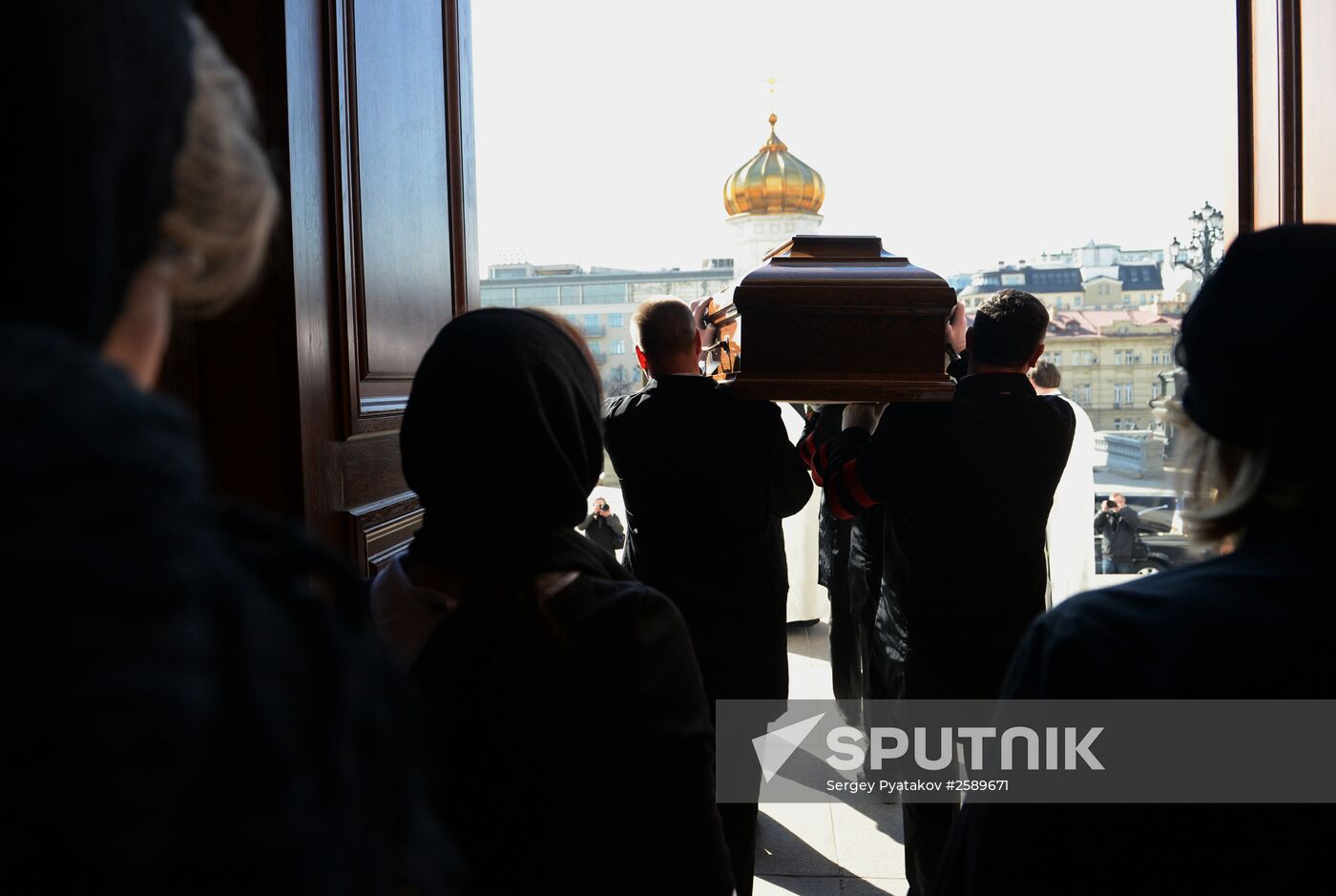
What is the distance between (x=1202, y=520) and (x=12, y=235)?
106 centimetres

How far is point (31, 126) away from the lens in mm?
467

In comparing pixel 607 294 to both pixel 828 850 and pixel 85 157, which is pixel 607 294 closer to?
pixel 828 850

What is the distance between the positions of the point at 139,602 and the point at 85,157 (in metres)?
0.22

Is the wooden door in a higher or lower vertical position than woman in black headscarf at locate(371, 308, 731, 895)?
higher

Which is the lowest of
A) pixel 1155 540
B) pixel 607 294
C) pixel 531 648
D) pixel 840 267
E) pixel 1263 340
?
pixel 1155 540

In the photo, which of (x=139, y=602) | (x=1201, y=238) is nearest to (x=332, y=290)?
(x=139, y=602)

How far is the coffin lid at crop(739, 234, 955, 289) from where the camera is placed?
2.20 m

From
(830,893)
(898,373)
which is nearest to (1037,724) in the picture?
(898,373)

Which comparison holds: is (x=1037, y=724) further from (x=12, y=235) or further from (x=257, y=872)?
(x=12, y=235)

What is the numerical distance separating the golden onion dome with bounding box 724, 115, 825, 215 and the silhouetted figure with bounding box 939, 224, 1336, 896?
72.1ft

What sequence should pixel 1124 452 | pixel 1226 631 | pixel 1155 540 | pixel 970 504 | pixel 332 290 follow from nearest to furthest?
pixel 1226 631 → pixel 332 290 → pixel 970 504 → pixel 1155 540 → pixel 1124 452

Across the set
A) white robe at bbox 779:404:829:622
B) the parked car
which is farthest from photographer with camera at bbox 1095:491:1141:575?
white robe at bbox 779:404:829:622

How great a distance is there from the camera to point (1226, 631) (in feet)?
3.03

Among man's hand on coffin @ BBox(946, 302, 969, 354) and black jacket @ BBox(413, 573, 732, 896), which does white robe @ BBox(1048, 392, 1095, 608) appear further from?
black jacket @ BBox(413, 573, 732, 896)
